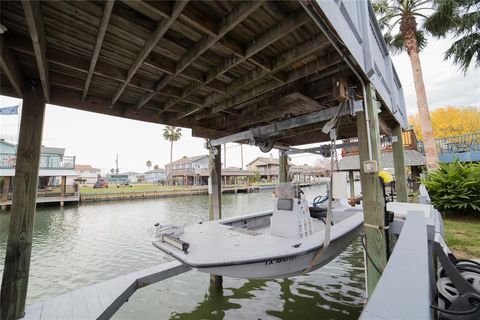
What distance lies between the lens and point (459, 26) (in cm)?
988

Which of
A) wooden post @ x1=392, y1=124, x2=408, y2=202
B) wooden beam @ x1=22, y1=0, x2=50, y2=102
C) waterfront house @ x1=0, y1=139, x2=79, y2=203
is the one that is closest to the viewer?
wooden beam @ x1=22, y1=0, x2=50, y2=102

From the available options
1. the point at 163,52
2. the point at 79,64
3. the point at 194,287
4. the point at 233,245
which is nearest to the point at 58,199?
→ the point at 194,287

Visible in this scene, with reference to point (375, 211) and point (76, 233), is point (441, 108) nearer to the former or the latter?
point (375, 211)

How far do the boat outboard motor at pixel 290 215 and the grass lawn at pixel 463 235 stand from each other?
3350 millimetres

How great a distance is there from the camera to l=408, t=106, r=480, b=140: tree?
30203mm

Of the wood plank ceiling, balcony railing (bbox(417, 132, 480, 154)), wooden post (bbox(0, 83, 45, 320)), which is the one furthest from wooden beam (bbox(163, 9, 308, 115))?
balcony railing (bbox(417, 132, 480, 154))

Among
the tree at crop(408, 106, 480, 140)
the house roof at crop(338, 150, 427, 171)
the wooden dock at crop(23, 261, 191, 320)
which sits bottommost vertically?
the wooden dock at crop(23, 261, 191, 320)

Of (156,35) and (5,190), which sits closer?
(156,35)

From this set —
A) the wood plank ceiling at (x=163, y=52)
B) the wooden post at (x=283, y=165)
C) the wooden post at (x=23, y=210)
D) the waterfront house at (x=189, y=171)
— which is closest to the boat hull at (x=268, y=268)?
the wooden post at (x=23, y=210)

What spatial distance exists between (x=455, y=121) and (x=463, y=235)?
3615cm

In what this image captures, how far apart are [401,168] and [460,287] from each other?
232 inches

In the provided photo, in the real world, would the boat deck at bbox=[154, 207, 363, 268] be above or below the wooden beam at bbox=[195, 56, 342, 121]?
below

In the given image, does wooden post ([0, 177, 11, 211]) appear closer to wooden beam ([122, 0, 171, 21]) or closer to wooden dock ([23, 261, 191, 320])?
wooden dock ([23, 261, 191, 320])

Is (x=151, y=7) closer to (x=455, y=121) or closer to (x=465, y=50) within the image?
(x=465, y=50)
